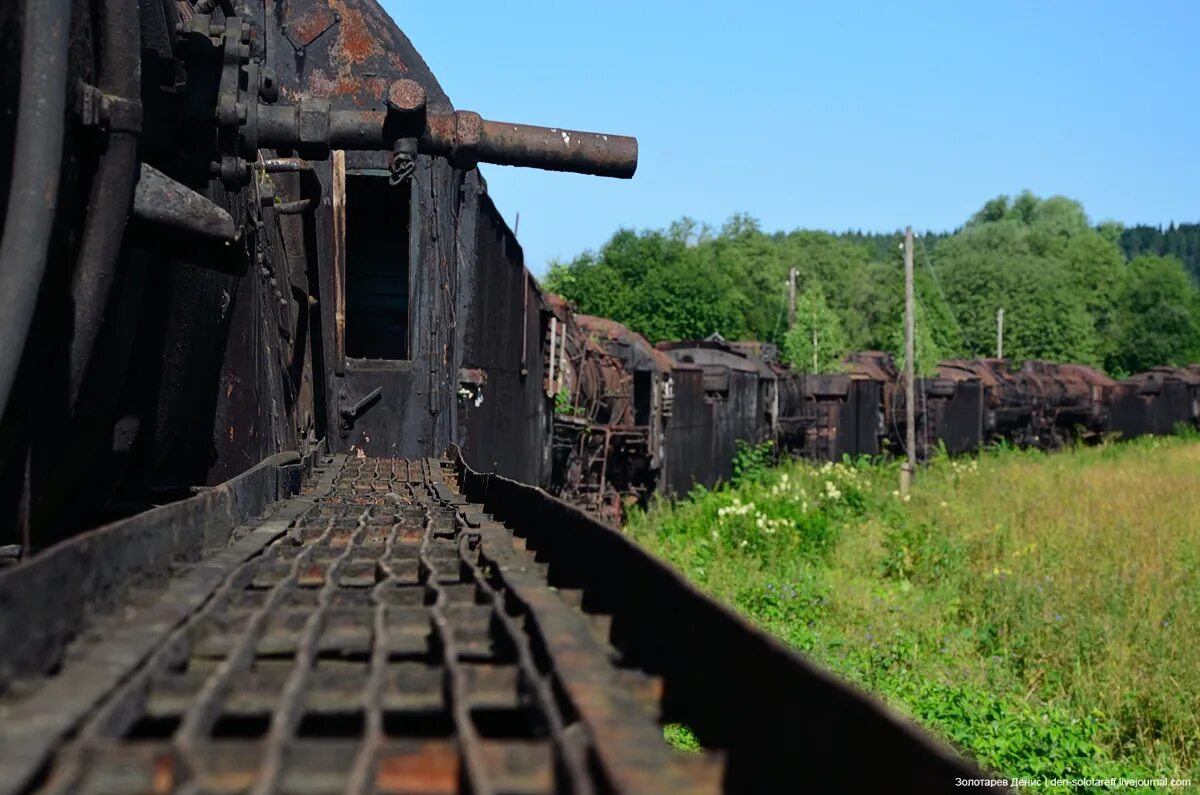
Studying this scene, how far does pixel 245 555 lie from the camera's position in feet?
12.0

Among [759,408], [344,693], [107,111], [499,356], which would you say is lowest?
[344,693]

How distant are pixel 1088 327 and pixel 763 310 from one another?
22043mm

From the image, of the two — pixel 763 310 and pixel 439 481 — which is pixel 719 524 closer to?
pixel 439 481

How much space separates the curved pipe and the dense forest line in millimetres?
44092

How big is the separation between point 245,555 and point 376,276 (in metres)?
9.66

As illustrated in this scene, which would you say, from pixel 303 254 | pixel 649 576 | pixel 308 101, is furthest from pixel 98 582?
pixel 303 254

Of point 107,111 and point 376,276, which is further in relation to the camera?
point 376,276

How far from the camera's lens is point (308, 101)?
449 centimetres

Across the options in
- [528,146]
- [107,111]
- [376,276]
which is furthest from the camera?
[376,276]

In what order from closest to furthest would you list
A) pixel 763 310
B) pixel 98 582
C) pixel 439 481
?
1. pixel 98 582
2. pixel 439 481
3. pixel 763 310

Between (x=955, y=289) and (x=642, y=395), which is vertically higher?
(x=955, y=289)

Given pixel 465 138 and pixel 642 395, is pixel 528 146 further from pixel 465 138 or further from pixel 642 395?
pixel 642 395

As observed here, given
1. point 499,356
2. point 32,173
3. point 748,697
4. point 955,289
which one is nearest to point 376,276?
point 499,356

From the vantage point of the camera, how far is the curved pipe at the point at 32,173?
9.86ft
